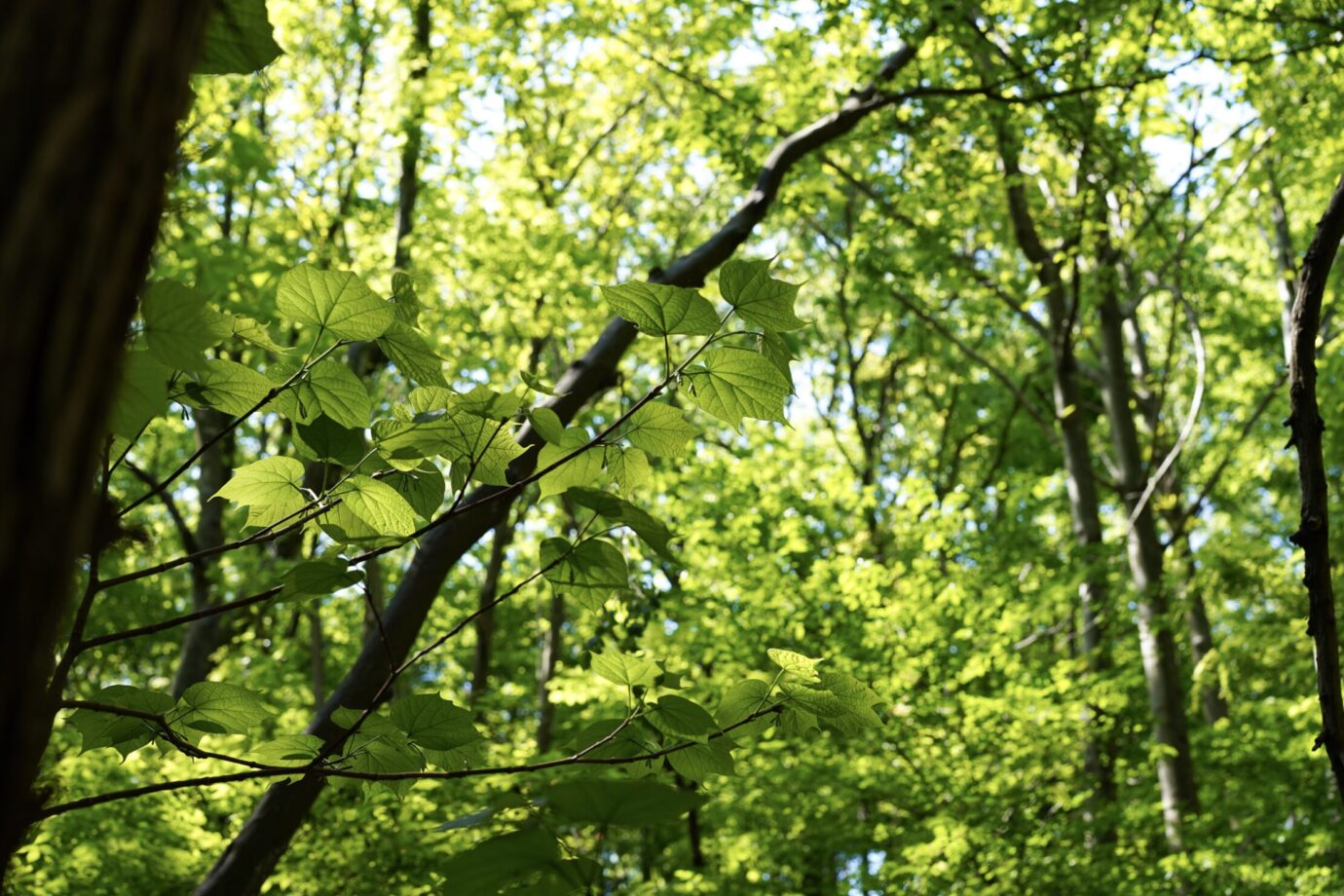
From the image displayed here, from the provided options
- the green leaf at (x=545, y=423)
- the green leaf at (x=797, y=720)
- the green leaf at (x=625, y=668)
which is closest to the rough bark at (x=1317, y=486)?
the green leaf at (x=797, y=720)

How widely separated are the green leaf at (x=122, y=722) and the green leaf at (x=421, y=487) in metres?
0.41

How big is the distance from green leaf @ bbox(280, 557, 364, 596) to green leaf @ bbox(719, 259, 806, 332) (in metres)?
0.56

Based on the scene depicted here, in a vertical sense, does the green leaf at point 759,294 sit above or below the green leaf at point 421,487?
above

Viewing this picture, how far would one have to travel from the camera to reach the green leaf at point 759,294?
1310 mm

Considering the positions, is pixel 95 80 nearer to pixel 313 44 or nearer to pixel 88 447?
pixel 88 447

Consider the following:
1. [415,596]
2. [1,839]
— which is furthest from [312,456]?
[415,596]

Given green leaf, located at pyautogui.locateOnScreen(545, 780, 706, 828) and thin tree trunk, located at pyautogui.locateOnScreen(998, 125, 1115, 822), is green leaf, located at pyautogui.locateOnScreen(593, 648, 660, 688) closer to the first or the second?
green leaf, located at pyautogui.locateOnScreen(545, 780, 706, 828)

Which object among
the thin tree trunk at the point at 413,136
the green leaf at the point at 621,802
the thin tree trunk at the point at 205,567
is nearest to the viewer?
the green leaf at the point at 621,802

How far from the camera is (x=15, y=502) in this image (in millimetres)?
477

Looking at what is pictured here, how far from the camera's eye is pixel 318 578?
4.20 feet

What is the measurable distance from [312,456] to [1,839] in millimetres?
919

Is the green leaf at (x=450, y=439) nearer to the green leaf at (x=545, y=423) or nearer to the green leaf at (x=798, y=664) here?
the green leaf at (x=545, y=423)

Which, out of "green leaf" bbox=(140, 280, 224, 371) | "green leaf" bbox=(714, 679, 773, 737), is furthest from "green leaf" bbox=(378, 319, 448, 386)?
"green leaf" bbox=(714, 679, 773, 737)

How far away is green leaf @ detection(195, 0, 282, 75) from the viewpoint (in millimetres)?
941
